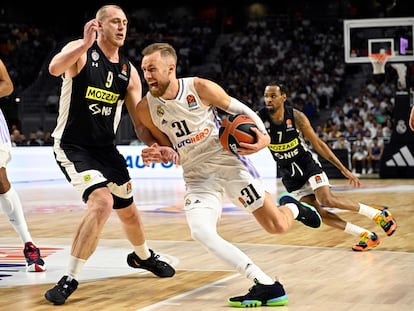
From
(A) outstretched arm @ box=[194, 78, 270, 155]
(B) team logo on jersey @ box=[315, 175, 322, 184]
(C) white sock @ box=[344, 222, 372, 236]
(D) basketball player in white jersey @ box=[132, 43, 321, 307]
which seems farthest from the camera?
(B) team logo on jersey @ box=[315, 175, 322, 184]

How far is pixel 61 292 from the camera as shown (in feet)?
18.6

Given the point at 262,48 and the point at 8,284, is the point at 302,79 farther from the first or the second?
the point at 8,284

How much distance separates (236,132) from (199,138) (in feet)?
1.28

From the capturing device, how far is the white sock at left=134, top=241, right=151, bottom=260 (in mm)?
6746

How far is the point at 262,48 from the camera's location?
30.5 m

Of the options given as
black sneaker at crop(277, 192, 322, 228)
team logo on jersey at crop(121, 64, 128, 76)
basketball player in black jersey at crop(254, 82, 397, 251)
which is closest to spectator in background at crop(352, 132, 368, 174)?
basketball player in black jersey at crop(254, 82, 397, 251)

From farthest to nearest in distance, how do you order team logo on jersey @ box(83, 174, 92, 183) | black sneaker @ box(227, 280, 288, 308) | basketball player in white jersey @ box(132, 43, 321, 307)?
1. team logo on jersey @ box(83, 174, 92, 183)
2. basketball player in white jersey @ box(132, 43, 321, 307)
3. black sneaker @ box(227, 280, 288, 308)

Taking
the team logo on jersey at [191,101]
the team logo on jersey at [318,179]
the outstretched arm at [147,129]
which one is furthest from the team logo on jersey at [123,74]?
the team logo on jersey at [318,179]

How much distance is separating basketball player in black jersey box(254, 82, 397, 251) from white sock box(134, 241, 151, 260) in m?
2.27

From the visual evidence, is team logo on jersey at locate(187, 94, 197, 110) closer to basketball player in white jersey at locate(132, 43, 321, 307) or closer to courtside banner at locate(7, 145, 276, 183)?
basketball player in white jersey at locate(132, 43, 321, 307)

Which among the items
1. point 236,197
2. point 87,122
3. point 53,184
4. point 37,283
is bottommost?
point 53,184

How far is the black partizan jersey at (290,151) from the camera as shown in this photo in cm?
865

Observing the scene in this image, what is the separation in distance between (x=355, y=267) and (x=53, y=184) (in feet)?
45.9

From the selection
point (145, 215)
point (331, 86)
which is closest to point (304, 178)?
point (145, 215)
